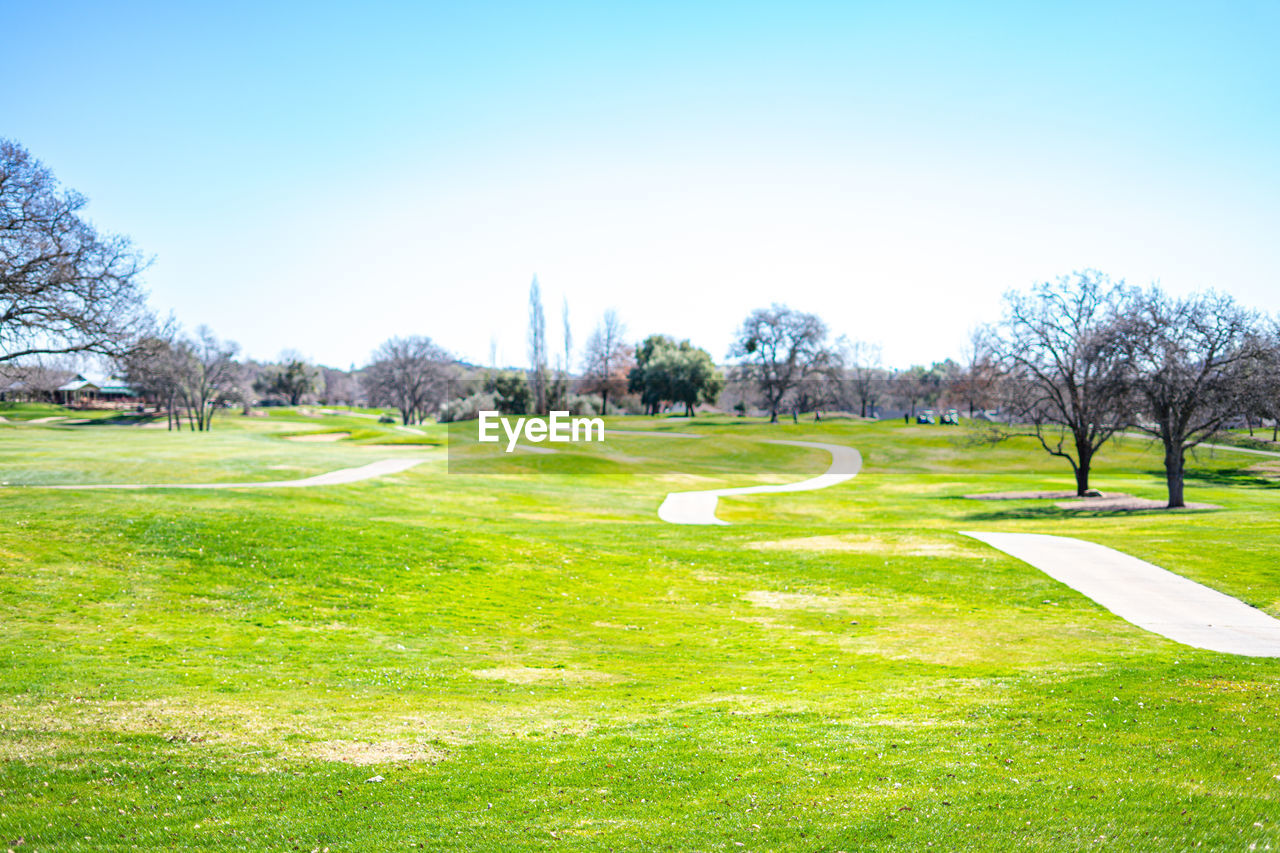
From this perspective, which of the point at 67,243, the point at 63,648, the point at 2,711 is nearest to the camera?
the point at 2,711

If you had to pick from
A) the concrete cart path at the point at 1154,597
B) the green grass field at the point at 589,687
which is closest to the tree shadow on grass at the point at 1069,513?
the green grass field at the point at 589,687

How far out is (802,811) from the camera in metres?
6.85

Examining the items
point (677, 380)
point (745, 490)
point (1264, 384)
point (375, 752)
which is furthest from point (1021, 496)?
point (677, 380)

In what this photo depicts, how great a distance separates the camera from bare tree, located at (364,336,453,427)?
105m

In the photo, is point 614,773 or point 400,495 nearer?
point 614,773

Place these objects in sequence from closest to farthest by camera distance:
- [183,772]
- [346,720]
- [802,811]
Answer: [802,811]
[183,772]
[346,720]

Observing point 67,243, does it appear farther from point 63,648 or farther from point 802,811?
point 802,811

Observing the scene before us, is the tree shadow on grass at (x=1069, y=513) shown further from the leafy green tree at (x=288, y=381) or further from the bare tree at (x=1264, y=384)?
the leafy green tree at (x=288, y=381)

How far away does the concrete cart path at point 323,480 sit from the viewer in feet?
90.5

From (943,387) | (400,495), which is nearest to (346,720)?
(400,495)

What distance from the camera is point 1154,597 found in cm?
1764

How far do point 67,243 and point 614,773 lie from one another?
28146mm

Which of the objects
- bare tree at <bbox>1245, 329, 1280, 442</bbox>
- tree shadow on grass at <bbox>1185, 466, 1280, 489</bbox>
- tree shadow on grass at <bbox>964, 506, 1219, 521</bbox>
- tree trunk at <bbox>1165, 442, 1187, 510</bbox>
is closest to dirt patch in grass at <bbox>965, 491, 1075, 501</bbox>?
tree shadow on grass at <bbox>964, 506, 1219, 521</bbox>

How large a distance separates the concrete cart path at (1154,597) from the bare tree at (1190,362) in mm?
11722
